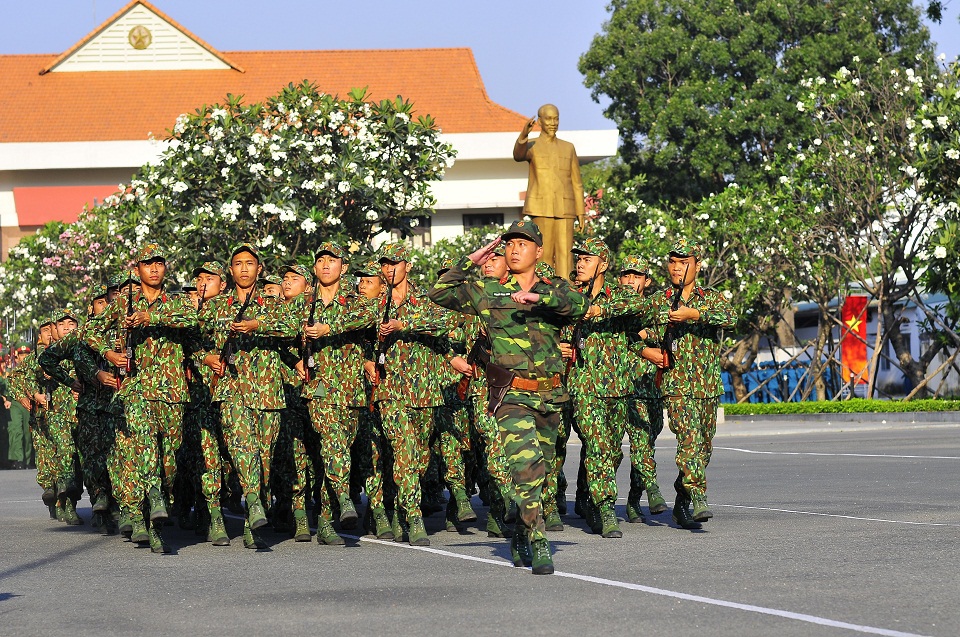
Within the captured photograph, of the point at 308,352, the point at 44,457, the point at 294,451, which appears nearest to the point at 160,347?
the point at 308,352

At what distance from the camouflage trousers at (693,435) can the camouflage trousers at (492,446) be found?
1338 millimetres

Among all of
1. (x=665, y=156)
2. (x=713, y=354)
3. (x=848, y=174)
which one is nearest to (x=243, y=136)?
(x=848, y=174)

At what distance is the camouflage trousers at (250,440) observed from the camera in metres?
12.0

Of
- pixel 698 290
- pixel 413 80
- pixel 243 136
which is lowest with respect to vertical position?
pixel 698 290

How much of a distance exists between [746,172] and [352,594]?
145ft

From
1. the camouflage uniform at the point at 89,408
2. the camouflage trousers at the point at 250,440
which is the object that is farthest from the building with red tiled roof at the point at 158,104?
the camouflage trousers at the point at 250,440

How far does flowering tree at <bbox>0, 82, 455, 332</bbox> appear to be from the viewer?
28.8m

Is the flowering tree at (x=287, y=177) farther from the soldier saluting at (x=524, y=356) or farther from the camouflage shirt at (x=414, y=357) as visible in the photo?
the soldier saluting at (x=524, y=356)

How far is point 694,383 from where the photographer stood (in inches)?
500

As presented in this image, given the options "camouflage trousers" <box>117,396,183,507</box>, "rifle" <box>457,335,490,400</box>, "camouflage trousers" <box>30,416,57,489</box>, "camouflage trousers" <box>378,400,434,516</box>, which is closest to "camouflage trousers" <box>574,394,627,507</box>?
"rifle" <box>457,335,490,400</box>

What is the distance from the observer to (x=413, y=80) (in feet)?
183

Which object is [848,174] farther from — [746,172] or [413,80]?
[413,80]

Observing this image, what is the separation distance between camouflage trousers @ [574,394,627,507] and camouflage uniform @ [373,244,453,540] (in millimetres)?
1084

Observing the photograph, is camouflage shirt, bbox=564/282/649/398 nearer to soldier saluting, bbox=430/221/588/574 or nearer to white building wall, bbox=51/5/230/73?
soldier saluting, bbox=430/221/588/574
